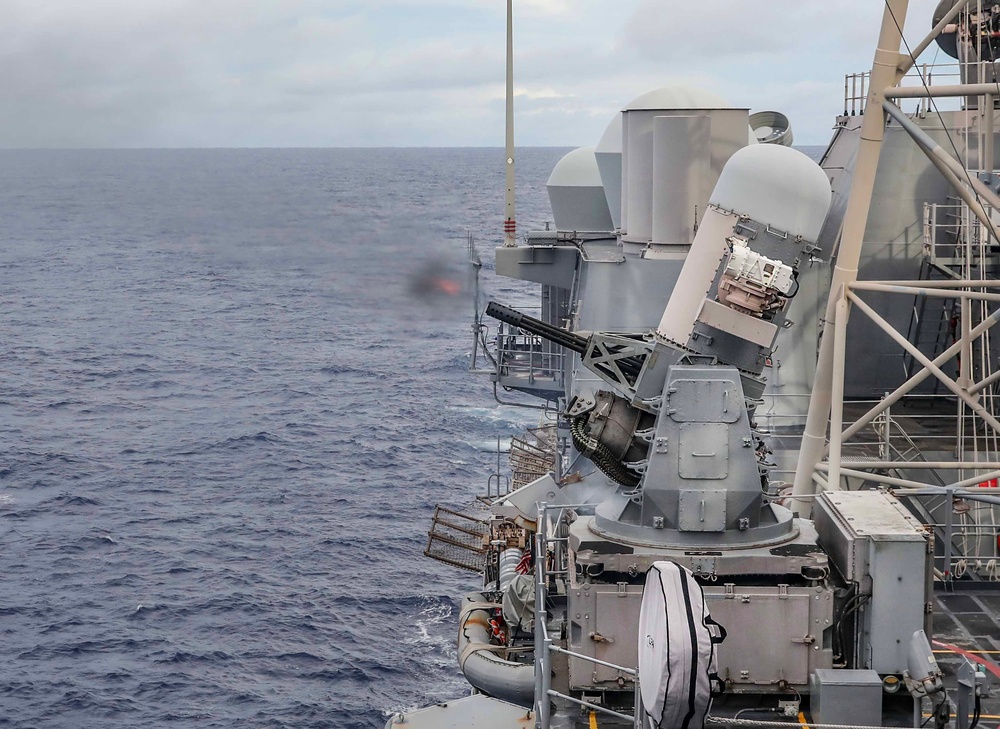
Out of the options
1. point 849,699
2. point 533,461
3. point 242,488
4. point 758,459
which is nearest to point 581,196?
point 533,461

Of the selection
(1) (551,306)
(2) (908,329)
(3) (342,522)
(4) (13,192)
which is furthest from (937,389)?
(4) (13,192)

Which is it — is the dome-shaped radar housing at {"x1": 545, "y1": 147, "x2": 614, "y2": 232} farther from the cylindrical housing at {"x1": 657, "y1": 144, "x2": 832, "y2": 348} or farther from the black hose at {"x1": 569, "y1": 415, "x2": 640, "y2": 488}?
the black hose at {"x1": 569, "y1": 415, "x2": 640, "y2": 488}

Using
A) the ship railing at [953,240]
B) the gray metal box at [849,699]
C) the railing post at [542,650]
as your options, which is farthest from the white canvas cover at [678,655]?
the ship railing at [953,240]

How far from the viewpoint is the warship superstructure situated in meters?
10.4

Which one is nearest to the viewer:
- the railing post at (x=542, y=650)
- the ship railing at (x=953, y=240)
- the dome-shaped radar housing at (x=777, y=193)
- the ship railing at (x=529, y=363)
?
the railing post at (x=542, y=650)

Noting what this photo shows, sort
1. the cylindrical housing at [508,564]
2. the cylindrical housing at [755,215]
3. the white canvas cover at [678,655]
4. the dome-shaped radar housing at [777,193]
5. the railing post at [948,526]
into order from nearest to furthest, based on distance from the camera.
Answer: the white canvas cover at [678,655]
the railing post at [948,526]
the cylindrical housing at [755,215]
the dome-shaped radar housing at [777,193]
the cylindrical housing at [508,564]

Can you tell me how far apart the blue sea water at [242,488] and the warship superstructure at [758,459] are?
4.11 metres

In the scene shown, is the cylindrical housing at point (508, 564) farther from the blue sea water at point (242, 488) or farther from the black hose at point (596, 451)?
the black hose at point (596, 451)

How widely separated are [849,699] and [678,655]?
A: 199 centimetres

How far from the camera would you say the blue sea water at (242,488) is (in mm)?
24422

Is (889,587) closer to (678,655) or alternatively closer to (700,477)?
(700,477)

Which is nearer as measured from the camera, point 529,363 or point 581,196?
point 529,363

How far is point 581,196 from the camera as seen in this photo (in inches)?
1206

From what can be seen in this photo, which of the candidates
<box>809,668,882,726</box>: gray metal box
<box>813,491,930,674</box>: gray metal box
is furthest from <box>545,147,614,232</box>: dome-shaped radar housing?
<box>809,668,882,726</box>: gray metal box
